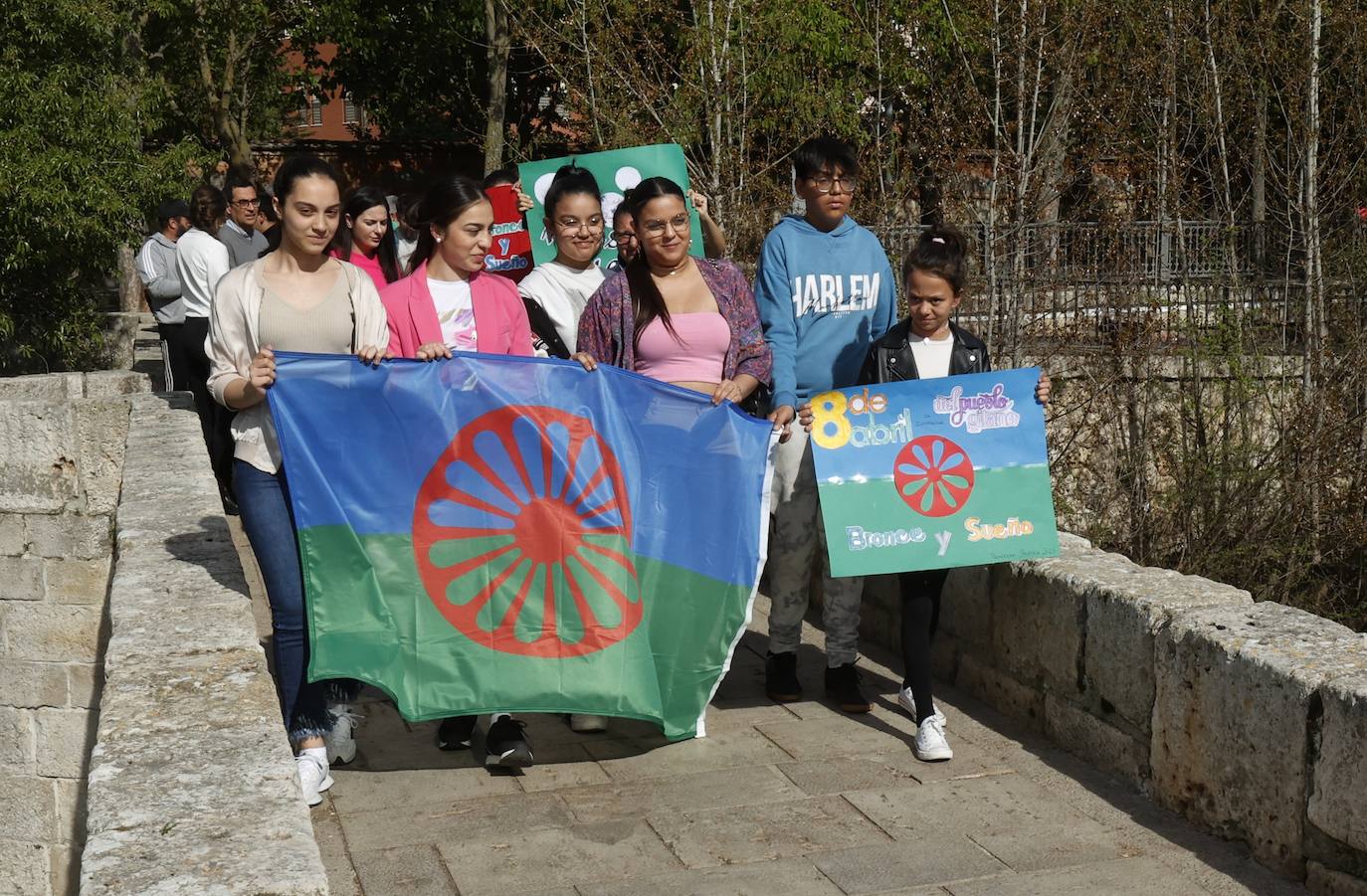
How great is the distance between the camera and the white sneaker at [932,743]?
501cm

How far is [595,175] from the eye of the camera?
23.7 feet

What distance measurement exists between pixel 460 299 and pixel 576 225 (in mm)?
829

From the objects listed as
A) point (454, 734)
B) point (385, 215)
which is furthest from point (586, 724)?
point (385, 215)

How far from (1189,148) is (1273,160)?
4.13 ft

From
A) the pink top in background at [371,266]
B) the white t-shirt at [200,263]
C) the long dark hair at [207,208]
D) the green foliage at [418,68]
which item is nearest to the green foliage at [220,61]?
the green foliage at [418,68]

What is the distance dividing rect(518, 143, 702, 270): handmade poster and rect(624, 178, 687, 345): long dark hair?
183 cm

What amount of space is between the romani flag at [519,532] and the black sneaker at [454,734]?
51 cm

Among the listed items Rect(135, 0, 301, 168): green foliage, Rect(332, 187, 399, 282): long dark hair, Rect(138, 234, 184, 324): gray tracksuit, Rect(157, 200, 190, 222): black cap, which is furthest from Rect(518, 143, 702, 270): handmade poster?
Rect(135, 0, 301, 168): green foliage

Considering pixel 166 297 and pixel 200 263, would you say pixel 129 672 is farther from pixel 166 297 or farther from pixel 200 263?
pixel 166 297

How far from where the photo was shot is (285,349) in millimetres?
4562

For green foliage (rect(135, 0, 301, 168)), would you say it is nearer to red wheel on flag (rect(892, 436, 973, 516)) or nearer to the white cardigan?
the white cardigan

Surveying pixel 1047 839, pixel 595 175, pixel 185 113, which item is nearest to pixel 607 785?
pixel 1047 839

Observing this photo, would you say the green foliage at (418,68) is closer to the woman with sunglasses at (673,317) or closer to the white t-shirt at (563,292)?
the white t-shirt at (563,292)

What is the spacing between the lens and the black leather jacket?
5352mm
